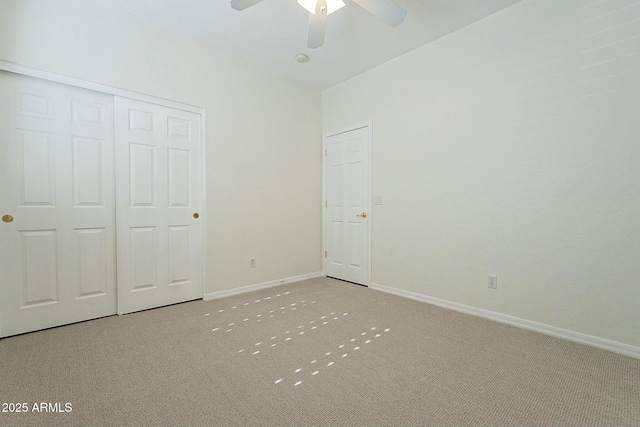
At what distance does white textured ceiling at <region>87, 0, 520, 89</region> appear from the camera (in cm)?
259

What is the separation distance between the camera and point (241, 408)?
1.49 metres

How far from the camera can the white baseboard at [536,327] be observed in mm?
2086

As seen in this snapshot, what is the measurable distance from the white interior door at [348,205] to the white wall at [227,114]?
8.5 inches

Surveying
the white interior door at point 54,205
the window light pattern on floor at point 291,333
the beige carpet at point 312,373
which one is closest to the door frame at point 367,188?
the beige carpet at point 312,373

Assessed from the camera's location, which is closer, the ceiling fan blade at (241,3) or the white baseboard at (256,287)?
the ceiling fan blade at (241,3)

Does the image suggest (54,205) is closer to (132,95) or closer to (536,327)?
(132,95)

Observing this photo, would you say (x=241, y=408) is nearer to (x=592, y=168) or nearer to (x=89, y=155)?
(x=89, y=155)

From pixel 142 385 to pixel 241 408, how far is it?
2.07ft

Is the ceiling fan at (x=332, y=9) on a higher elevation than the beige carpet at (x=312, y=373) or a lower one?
higher

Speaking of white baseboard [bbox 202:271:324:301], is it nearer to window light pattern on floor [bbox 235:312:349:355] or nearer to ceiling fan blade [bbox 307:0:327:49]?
window light pattern on floor [bbox 235:312:349:355]

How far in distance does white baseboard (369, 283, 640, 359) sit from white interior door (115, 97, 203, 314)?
247 centimetres

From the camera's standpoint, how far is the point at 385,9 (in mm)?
2107

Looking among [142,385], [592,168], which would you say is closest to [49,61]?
[142,385]

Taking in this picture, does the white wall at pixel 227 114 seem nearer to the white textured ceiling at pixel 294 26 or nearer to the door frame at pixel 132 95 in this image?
the door frame at pixel 132 95
